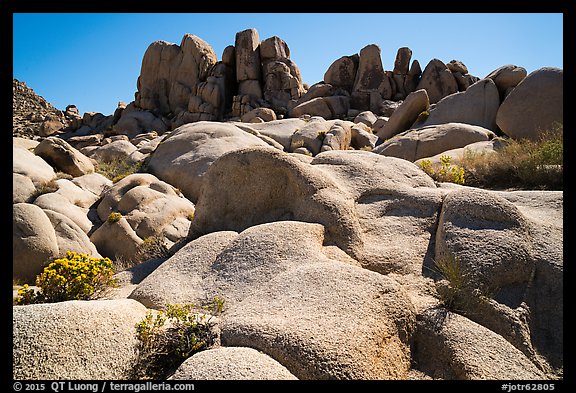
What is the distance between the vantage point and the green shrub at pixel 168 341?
158 inches

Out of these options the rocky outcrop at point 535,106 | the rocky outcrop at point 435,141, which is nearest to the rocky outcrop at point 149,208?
the rocky outcrop at point 435,141

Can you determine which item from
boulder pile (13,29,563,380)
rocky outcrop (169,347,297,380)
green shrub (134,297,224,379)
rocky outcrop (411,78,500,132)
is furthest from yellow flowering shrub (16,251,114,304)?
rocky outcrop (411,78,500,132)

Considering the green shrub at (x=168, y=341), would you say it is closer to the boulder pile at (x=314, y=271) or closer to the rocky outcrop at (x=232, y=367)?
the boulder pile at (x=314, y=271)

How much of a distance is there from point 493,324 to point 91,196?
1510 cm

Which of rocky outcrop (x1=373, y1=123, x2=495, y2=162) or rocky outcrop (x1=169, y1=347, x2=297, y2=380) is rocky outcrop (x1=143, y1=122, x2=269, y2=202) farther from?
rocky outcrop (x1=169, y1=347, x2=297, y2=380)

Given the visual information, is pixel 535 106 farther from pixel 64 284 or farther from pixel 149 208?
pixel 64 284

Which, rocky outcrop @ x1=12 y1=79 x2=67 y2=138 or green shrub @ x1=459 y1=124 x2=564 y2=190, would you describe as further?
rocky outcrop @ x1=12 y1=79 x2=67 y2=138

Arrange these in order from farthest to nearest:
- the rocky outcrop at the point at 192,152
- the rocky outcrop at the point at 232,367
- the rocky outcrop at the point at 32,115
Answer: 1. the rocky outcrop at the point at 32,115
2. the rocky outcrop at the point at 192,152
3. the rocky outcrop at the point at 232,367

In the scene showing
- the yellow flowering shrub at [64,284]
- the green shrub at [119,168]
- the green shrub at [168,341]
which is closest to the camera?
the green shrub at [168,341]

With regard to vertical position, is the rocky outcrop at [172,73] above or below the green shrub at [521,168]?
above

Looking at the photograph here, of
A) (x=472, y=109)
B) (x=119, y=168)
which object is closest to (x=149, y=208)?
(x=119, y=168)

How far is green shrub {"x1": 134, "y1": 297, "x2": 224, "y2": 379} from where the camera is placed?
4004 mm

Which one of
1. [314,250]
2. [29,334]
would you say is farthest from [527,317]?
[29,334]

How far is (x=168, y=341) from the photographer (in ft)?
14.2
